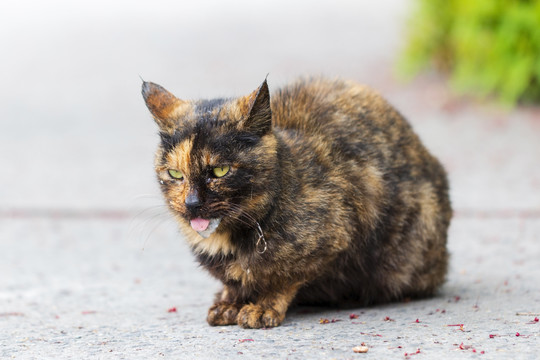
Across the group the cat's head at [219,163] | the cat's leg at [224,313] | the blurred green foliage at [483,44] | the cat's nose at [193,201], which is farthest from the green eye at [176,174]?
the blurred green foliage at [483,44]

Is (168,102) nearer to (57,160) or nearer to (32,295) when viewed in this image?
(32,295)

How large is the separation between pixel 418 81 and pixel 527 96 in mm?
2009

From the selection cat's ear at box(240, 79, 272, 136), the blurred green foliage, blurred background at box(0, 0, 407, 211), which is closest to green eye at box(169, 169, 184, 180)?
cat's ear at box(240, 79, 272, 136)

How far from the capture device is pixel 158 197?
155 inches

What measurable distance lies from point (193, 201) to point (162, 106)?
0.63 m

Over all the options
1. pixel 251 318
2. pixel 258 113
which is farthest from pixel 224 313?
pixel 258 113

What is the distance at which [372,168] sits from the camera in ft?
13.6

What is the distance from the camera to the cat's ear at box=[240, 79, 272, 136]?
352 centimetres

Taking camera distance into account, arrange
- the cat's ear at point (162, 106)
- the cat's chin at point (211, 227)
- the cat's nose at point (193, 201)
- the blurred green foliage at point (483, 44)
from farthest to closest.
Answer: the blurred green foliage at point (483, 44)
the cat's ear at point (162, 106)
the cat's chin at point (211, 227)
the cat's nose at point (193, 201)

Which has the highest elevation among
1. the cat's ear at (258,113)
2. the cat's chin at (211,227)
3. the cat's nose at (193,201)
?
the cat's ear at (258,113)

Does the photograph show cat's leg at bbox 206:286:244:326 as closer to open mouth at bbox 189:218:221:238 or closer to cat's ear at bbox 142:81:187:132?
open mouth at bbox 189:218:221:238

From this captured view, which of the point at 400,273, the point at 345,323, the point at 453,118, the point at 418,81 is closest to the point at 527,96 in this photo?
the point at 453,118

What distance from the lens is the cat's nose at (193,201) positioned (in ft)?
11.1

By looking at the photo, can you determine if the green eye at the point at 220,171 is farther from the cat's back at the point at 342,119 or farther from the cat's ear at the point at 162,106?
the cat's back at the point at 342,119
